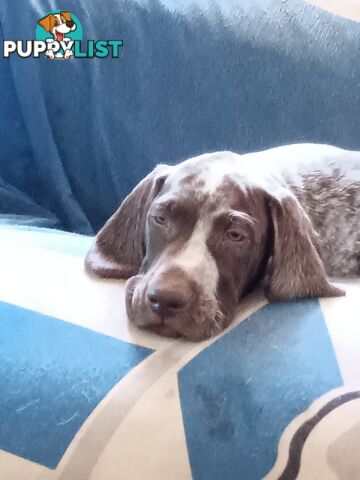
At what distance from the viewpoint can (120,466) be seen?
3.18 feet

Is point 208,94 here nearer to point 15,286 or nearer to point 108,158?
point 108,158

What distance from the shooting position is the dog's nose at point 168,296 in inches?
45.4

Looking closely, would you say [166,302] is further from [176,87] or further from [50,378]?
[176,87]

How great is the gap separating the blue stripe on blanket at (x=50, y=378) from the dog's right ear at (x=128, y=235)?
267 mm

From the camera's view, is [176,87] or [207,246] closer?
[207,246]

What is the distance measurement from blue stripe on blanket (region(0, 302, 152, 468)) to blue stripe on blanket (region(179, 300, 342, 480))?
11 centimetres

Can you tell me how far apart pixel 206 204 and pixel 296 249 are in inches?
7.2

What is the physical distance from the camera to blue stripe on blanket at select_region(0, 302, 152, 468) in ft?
3.29

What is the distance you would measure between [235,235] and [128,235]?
9.8 inches

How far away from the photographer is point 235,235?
128 centimetres

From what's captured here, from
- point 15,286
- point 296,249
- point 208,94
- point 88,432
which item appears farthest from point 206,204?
point 208,94

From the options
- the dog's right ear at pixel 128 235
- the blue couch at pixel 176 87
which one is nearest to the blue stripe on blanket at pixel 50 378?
the dog's right ear at pixel 128 235

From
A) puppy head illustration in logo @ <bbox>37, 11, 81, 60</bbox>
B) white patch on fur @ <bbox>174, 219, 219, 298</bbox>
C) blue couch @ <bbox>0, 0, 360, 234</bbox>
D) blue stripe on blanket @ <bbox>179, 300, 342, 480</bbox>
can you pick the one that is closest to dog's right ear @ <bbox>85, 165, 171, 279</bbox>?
white patch on fur @ <bbox>174, 219, 219, 298</bbox>

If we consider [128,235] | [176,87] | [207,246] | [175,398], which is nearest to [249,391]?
[175,398]
